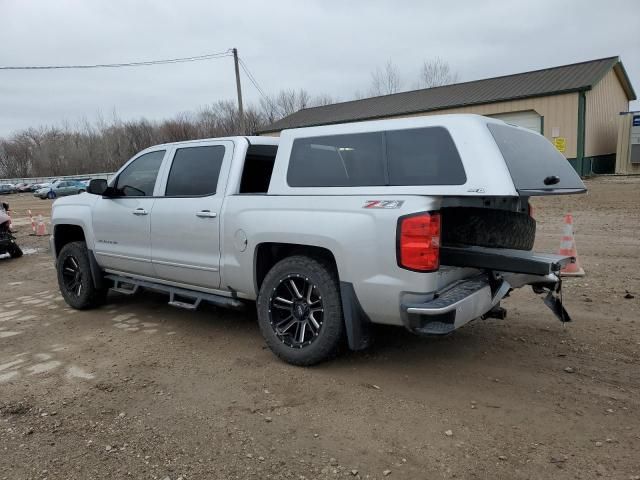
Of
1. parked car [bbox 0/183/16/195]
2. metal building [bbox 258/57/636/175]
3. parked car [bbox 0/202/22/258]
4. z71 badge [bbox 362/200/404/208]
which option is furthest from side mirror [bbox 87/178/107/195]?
parked car [bbox 0/183/16/195]

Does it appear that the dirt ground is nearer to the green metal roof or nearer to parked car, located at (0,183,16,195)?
the green metal roof

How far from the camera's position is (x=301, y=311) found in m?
4.02

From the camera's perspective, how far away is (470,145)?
338cm

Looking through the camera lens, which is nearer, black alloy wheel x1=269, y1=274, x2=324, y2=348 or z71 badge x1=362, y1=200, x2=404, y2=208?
z71 badge x1=362, y1=200, x2=404, y2=208

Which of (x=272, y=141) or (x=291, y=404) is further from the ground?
(x=272, y=141)

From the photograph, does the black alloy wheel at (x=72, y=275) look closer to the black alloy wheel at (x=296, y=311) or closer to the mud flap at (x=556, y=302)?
the black alloy wheel at (x=296, y=311)

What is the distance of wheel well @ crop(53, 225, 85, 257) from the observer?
21.1 ft

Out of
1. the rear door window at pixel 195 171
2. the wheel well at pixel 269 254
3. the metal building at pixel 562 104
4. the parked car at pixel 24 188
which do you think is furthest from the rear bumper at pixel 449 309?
the parked car at pixel 24 188

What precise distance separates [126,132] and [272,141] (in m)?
71.6

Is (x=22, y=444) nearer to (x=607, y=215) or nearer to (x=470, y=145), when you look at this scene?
(x=470, y=145)

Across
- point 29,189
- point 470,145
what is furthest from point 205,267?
point 29,189

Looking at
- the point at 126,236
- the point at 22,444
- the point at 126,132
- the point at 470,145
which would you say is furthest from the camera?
the point at 126,132

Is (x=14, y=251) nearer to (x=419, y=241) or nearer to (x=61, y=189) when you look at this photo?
(x=419, y=241)

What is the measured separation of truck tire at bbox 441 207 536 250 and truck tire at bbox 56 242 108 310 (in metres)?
4.19
